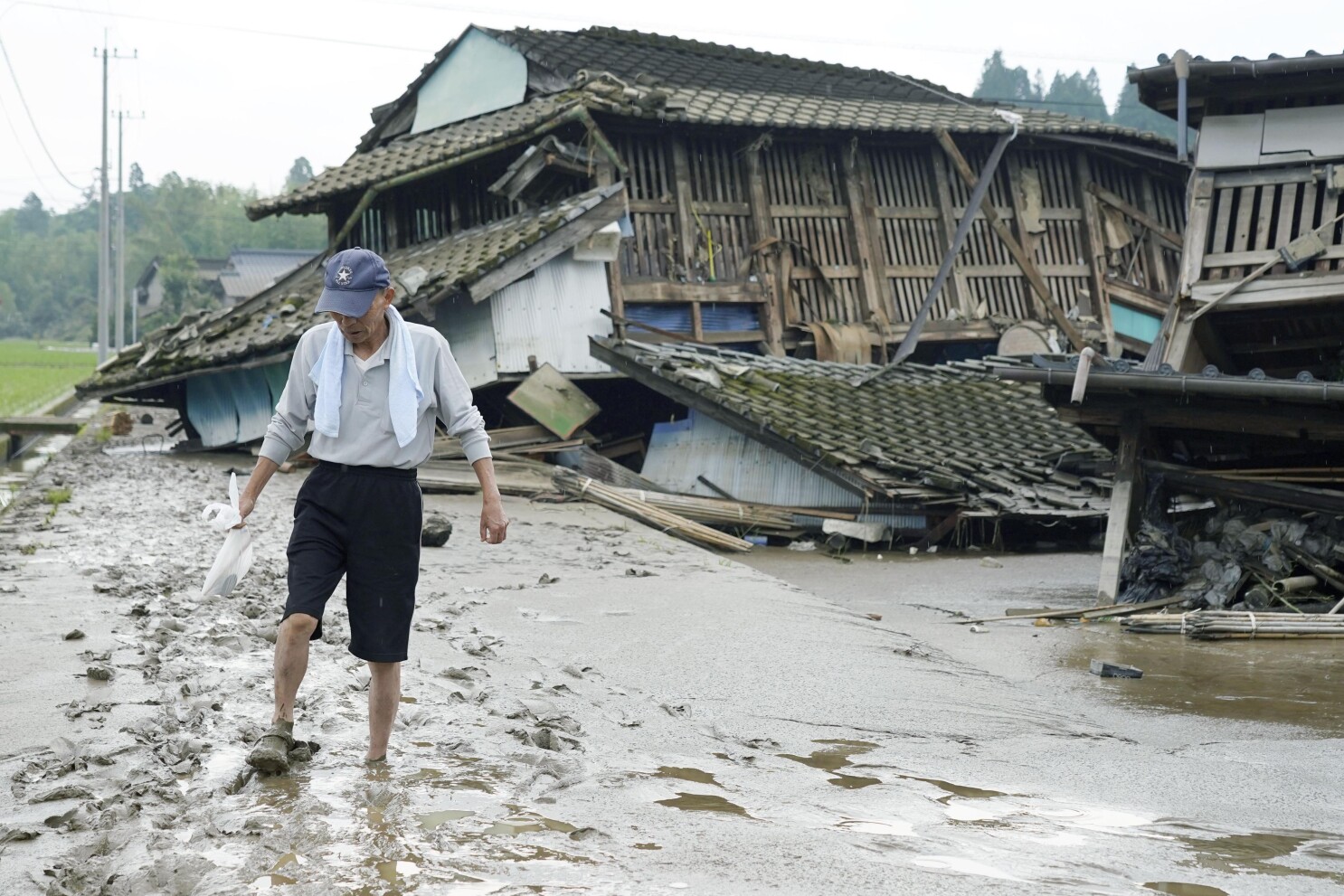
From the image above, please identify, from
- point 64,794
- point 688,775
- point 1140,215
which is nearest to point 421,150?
point 1140,215

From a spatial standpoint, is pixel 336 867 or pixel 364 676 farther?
pixel 364 676

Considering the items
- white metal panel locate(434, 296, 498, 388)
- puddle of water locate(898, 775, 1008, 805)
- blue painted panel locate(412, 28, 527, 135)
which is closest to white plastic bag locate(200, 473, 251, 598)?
puddle of water locate(898, 775, 1008, 805)

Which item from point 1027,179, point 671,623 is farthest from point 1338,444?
point 1027,179

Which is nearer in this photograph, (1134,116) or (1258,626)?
(1258,626)

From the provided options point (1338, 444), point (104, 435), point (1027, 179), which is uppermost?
point (1027, 179)

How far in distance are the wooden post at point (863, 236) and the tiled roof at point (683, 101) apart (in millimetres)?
708

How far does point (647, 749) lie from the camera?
17.2 feet

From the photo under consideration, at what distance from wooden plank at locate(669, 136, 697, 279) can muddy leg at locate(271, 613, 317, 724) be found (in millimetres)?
12873

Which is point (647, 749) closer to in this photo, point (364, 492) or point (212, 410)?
point (364, 492)

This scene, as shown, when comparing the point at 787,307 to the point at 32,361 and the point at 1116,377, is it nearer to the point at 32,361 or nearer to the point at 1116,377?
the point at 1116,377

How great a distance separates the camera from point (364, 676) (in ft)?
20.5

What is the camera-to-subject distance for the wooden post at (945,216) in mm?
19125

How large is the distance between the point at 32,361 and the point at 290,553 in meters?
55.9

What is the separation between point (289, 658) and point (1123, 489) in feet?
25.9
